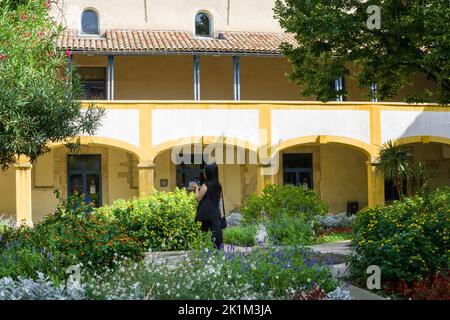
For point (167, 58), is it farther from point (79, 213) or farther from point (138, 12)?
point (79, 213)

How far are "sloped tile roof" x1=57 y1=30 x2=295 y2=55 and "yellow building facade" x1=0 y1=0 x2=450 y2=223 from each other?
0.05 m

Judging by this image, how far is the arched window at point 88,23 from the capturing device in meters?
27.2

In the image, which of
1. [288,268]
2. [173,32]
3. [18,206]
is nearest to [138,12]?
[173,32]

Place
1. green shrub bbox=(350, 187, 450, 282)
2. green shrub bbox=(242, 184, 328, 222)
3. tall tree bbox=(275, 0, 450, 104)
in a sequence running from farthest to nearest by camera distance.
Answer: green shrub bbox=(242, 184, 328, 222) → tall tree bbox=(275, 0, 450, 104) → green shrub bbox=(350, 187, 450, 282)

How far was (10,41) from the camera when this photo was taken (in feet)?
34.6

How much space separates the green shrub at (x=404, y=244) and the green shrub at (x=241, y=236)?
5828 mm

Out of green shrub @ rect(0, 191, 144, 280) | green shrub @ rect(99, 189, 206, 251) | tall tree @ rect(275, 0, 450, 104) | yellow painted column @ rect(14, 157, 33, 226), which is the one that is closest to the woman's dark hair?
green shrub @ rect(0, 191, 144, 280)

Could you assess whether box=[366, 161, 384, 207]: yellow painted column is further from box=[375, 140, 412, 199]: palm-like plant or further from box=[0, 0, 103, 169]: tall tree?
box=[0, 0, 103, 169]: tall tree

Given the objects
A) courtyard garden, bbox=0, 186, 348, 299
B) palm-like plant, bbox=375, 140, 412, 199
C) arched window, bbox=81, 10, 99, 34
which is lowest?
courtyard garden, bbox=0, 186, 348, 299

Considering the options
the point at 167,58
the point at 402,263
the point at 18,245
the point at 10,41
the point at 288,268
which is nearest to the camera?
the point at 288,268

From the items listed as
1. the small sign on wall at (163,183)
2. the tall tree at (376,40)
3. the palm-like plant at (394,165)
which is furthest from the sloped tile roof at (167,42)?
the tall tree at (376,40)

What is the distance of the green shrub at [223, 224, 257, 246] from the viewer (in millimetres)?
15586
